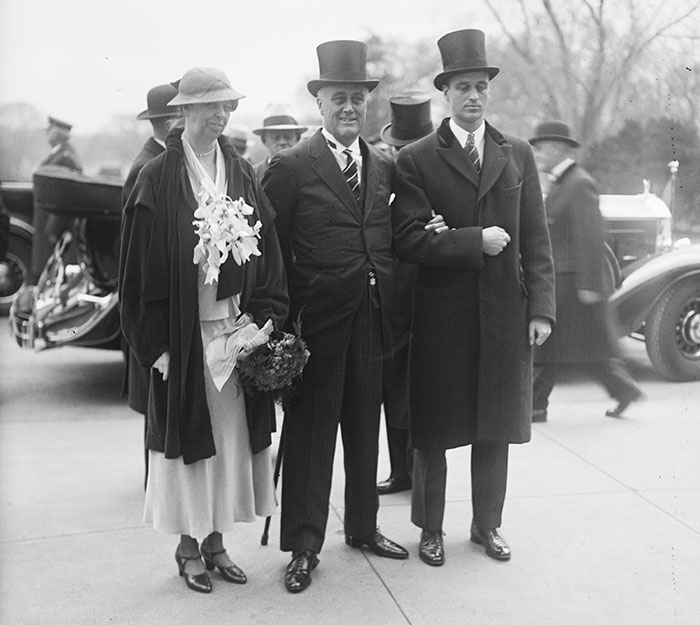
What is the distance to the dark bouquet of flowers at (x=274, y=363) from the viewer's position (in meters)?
3.17

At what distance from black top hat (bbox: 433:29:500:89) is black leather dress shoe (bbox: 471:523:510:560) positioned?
1903mm

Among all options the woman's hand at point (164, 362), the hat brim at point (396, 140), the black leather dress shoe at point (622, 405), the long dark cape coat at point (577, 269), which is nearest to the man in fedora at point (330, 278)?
the woman's hand at point (164, 362)

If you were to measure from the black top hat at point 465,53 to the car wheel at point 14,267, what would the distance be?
750cm

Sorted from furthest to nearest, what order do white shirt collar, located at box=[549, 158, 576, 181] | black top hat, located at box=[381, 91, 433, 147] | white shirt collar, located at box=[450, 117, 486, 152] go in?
white shirt collar, located at box=[549, 158, 576, 181], black top hat, located at box=[381, 91, 433, 147], white shirt collar, located at box=[450, 117, 486, 152]

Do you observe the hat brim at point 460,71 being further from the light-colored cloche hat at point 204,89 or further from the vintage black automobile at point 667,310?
the vintage black automobile at point 667,310

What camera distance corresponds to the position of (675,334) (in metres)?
6.50

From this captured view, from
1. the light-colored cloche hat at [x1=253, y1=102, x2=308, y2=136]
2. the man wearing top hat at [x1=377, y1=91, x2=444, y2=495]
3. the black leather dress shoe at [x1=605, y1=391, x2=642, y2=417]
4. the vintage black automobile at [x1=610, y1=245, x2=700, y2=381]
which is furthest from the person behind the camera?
the vintage black automobile at [x1=610, y1=245, x2=700, y2=381]

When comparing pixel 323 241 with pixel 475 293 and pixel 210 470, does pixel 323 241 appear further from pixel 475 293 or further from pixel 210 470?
pixel 210 470

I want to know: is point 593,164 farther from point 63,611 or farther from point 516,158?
point 63,611

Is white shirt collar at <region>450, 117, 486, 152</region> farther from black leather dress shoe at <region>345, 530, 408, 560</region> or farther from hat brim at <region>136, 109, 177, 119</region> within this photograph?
black leather dress shoe at <region>345, 530, 408, 560</region>

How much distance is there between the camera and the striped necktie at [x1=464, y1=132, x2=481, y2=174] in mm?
3548

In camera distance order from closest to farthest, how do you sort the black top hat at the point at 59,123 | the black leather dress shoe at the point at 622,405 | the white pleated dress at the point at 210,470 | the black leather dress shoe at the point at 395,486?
the white pleated dress at the point at 210,470 → the black leather dress shoe at the point at 395,486 → the black leather dress shoe at the point at 622,405 → the black top hat at the point at 59,123

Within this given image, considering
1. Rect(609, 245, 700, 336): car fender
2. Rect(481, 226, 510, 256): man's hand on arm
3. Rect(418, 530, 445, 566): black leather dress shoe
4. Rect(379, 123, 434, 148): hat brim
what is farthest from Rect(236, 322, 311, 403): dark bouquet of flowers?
Rect(609, 245, 700, 336): car fender

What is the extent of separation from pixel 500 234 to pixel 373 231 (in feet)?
1.64
